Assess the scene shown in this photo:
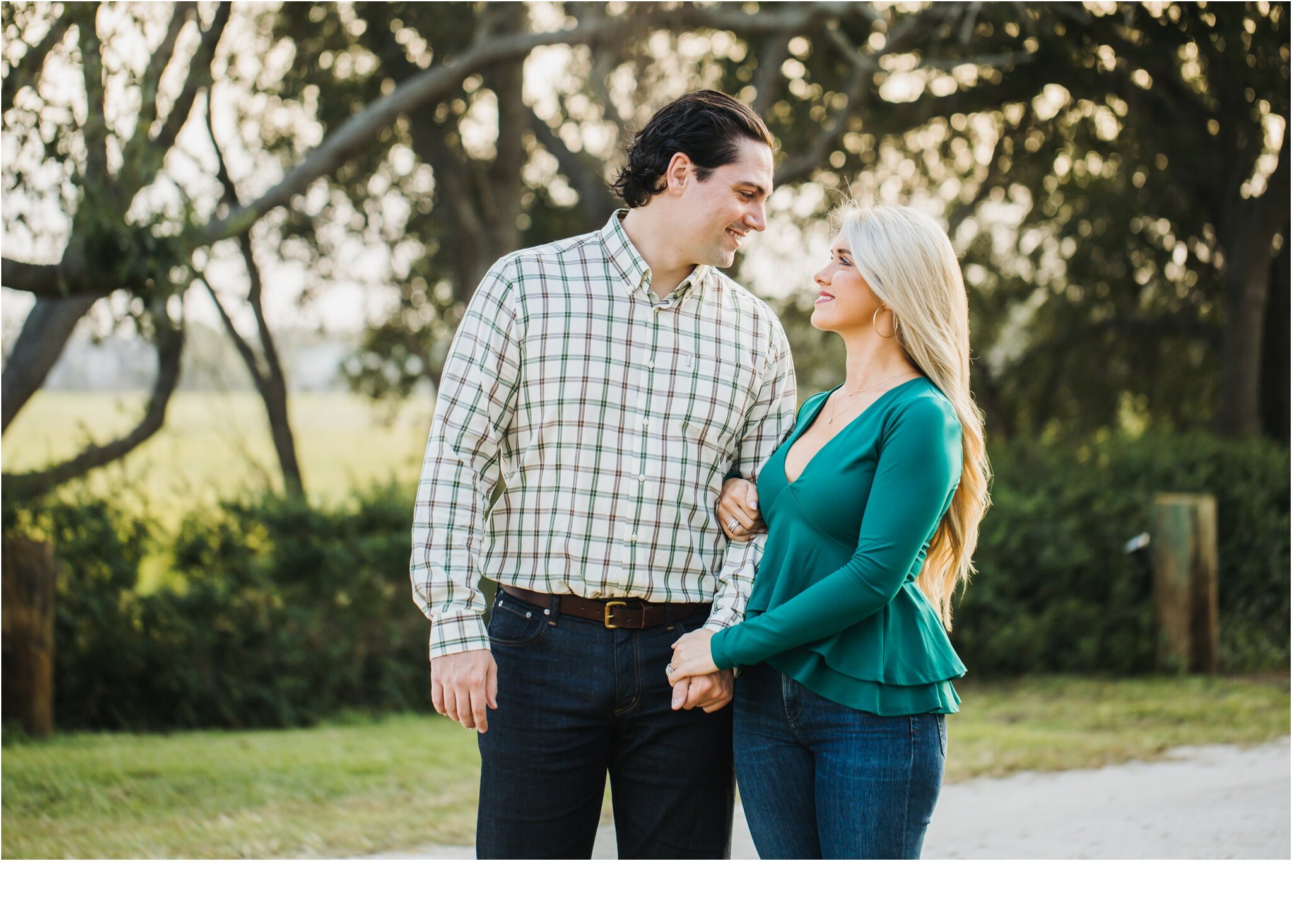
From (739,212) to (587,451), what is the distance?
1.77 feet

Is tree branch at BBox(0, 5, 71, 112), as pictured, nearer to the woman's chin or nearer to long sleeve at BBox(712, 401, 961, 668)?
the woman's chin

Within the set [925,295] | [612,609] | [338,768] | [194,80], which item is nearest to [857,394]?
[925,295]

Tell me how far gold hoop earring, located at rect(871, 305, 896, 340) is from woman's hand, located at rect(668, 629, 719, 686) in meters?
0.62

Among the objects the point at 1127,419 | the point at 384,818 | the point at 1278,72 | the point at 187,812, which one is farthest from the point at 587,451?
the point at 1127,419

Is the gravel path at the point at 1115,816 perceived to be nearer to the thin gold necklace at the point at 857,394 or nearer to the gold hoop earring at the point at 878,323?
the thin gold necklace at the point at 857,394

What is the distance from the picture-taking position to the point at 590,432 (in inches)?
85.2

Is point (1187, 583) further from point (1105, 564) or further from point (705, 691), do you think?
point (705, 691)

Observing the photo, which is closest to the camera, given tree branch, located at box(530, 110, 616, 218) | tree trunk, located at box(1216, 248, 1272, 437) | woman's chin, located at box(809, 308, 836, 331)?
woman's chin, located at box(809, 308, 836, 331)

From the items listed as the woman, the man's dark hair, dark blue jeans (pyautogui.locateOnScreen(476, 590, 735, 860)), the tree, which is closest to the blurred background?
the tree

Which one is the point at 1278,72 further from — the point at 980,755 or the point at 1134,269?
the point at 980,755

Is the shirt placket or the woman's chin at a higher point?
the woman's chin

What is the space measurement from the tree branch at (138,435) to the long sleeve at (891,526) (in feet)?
11.5

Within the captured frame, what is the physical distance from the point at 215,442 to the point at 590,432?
20.5ft

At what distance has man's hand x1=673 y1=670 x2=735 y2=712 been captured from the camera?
2.03 metres
